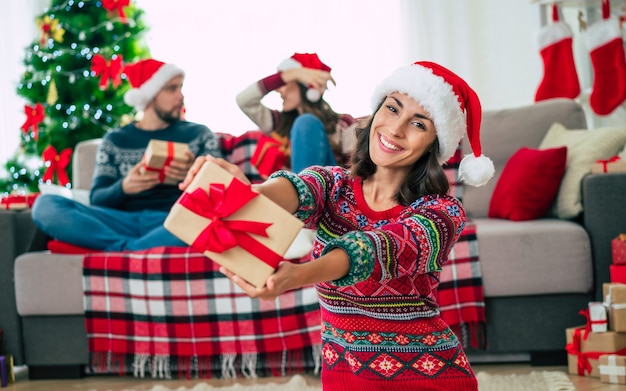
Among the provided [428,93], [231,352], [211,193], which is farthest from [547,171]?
[211,193]

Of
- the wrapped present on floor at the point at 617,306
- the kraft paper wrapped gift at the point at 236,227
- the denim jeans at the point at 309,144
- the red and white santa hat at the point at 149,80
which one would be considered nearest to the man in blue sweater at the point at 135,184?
the red and white santa hat at the point at 149,80

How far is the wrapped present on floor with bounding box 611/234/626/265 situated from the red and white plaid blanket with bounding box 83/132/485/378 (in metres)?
0.43

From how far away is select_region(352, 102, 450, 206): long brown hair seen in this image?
1.44 metres

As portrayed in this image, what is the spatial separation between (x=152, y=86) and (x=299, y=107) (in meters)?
0.67

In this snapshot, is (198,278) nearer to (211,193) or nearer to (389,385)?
(389,385)

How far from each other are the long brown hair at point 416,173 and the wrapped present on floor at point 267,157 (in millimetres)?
1581

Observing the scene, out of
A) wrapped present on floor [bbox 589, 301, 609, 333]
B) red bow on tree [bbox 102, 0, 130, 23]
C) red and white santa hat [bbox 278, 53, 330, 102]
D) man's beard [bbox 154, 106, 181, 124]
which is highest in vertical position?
red bow on tree [bbox 102, 0, 130, 23]

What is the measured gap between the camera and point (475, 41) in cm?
552

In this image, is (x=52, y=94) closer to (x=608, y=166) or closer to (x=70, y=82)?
(x=70, y=82)

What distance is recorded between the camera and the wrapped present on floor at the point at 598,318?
2.50 meters

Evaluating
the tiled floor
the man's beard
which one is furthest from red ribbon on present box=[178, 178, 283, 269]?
the man's beard

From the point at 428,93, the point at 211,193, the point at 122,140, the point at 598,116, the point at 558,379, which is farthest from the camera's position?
the point at 598,116

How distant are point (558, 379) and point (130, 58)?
334cm

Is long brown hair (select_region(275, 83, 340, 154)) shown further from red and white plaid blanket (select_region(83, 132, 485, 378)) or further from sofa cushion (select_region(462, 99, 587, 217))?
red and white plaid blanket (select_region(83, 132, 485, 378))
